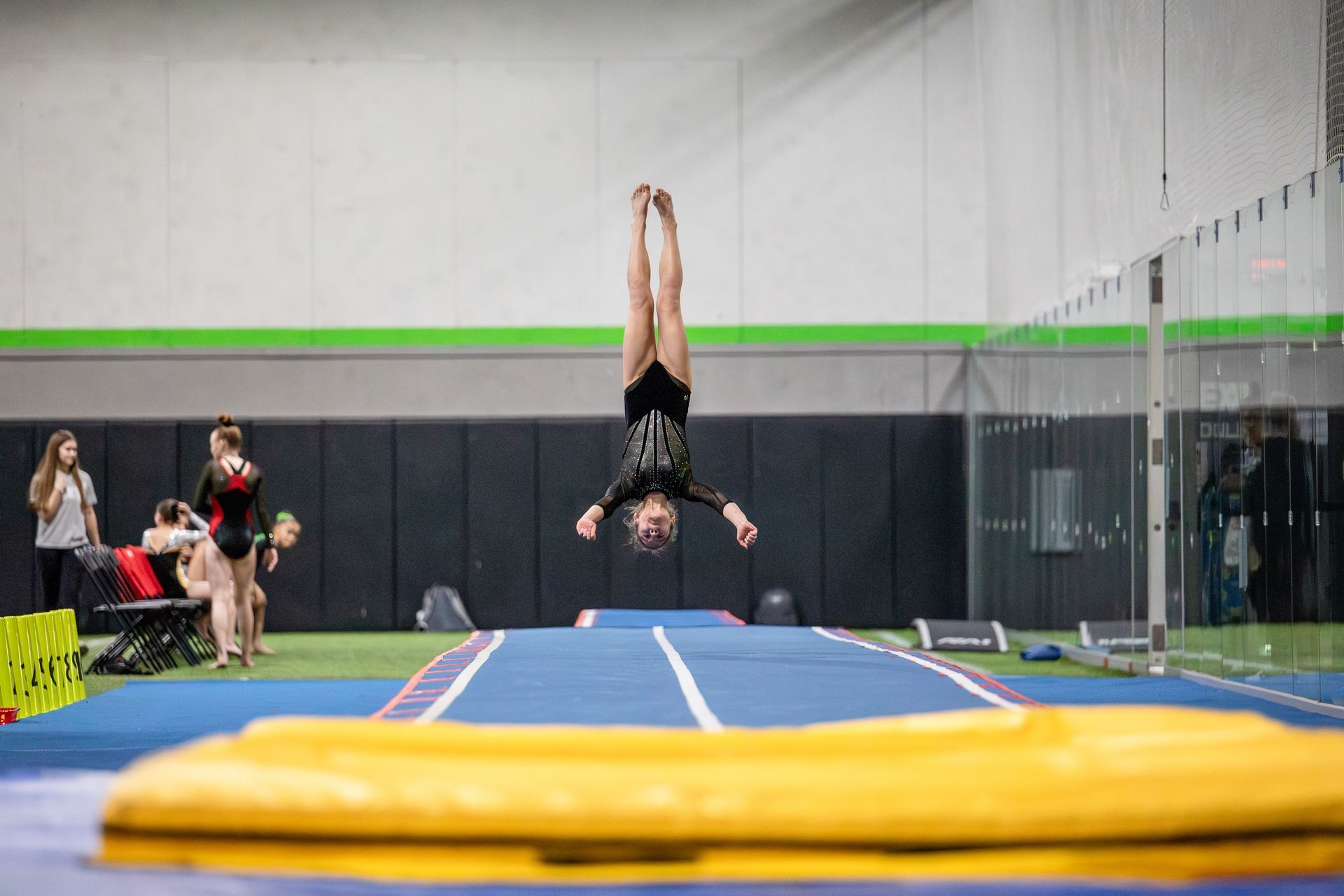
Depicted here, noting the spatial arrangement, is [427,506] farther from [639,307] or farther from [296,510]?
[639,307]

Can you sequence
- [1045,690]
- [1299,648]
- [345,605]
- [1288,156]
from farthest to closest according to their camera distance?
[345,605] < [1045,690] < [1288,156] < [1299,648]

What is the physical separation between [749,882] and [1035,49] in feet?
30.2

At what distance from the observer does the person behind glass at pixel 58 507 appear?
886 centimetres

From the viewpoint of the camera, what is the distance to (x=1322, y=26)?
6.11 m

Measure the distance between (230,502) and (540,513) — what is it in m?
4.03

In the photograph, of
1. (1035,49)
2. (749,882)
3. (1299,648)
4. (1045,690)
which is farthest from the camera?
(1035,49)

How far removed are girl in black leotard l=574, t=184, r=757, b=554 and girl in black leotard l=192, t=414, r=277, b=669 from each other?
252 centimetres

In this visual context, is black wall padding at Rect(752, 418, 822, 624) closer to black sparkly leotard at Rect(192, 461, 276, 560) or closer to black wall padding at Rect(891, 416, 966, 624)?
black wall padding at Rect(891, 416, 966, 624)

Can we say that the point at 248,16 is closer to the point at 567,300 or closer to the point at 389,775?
the point at 567,300

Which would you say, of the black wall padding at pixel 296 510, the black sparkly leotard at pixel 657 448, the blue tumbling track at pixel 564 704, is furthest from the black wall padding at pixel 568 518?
the black sparkly leotard at pixel 657 448

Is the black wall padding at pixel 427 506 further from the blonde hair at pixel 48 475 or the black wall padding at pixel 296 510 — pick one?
the blonde hair at pixel 48 475

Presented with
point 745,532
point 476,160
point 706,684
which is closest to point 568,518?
point 476,160

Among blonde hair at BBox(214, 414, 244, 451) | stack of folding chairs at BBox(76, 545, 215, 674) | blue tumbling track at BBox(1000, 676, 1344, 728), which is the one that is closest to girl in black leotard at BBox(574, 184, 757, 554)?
blue tumbling track at BBox(1000, 676, 1344, 728)

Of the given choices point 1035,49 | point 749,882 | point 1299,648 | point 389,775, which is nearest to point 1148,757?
point 749,882
